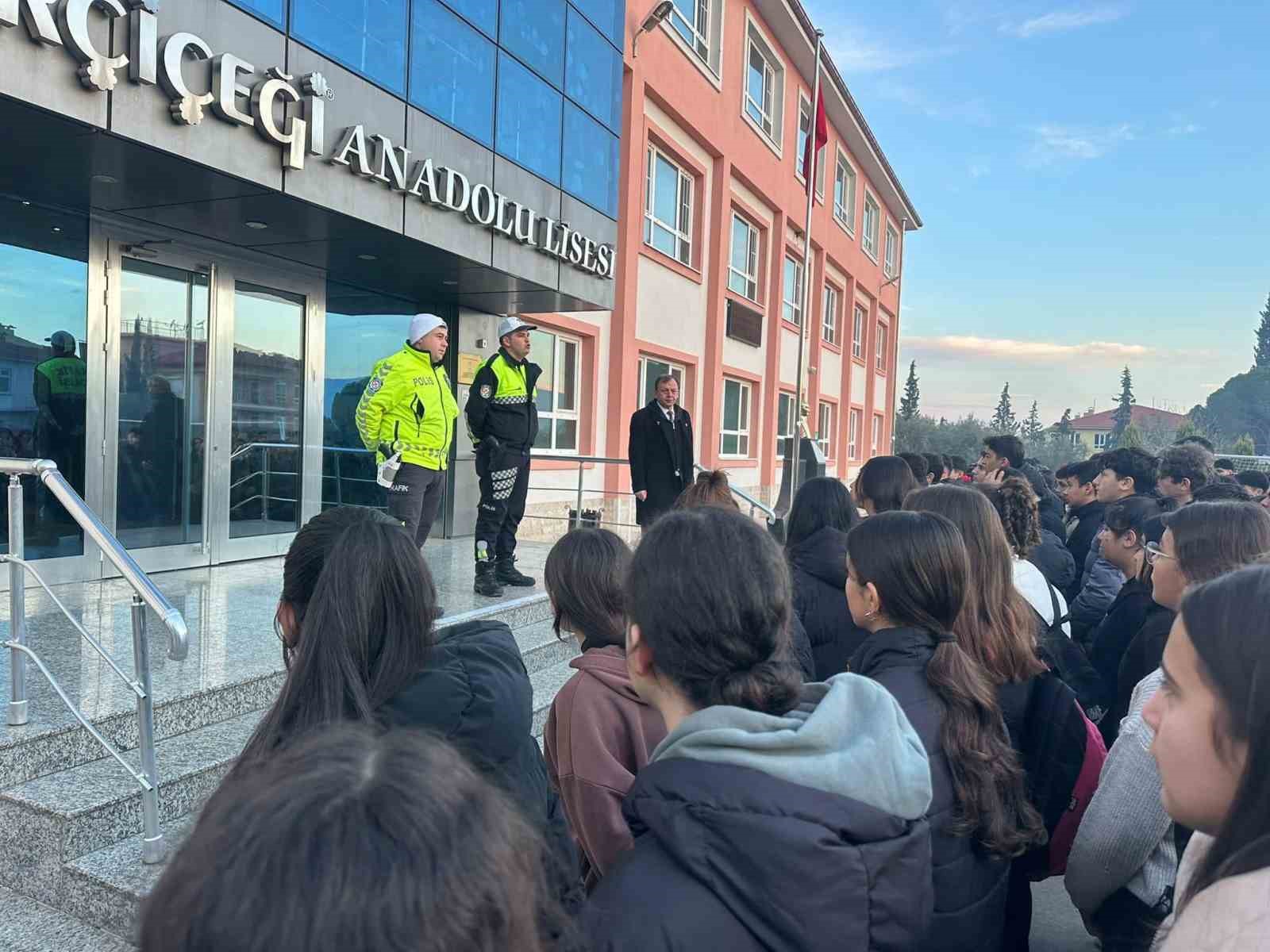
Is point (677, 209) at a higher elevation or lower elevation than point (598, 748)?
higher

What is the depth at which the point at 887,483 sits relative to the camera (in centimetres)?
436

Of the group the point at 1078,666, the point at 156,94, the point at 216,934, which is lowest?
the point at 1078,666

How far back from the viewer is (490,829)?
732 mm

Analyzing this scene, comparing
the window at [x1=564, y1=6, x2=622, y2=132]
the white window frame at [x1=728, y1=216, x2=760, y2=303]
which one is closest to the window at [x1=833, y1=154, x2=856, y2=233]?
the white window frame at [x1=728, y1=216, x2=760, y2=303]

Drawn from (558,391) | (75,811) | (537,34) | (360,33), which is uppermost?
(537,34)

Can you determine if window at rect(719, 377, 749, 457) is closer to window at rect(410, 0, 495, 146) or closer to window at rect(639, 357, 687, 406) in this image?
window at rect(639, 357, 687, 406)

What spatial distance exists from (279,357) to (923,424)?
6387cm

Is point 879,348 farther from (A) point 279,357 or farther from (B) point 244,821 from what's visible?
(B) point 244,821

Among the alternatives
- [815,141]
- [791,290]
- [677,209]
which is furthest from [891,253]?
[677,209]

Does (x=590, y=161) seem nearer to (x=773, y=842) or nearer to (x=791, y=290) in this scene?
(x=773, y=842)

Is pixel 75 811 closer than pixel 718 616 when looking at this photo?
No

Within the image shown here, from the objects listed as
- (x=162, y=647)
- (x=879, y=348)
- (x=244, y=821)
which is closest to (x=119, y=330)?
→ (x=162, y=647)

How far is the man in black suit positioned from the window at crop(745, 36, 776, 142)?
10552 mm

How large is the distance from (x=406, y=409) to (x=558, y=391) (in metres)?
6.14
